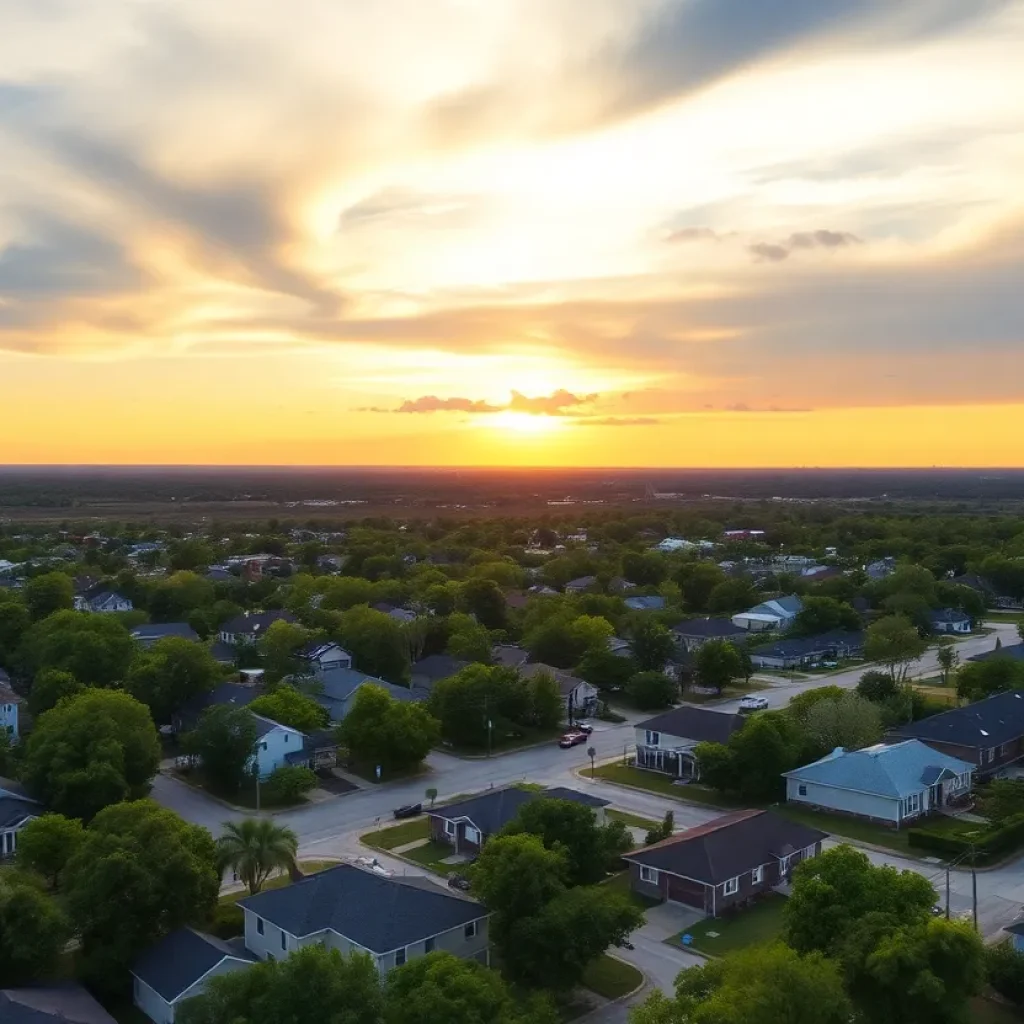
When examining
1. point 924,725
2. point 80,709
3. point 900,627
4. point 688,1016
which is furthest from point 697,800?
point 900,627

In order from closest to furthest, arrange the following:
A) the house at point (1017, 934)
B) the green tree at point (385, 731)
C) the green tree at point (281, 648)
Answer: the house at point (1017, 934) < the green tree at point (385, 731) < the green tree at point (281, 648)

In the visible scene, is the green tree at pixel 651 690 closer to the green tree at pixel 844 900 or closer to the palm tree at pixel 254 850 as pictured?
the palm tree at pixel 254 850

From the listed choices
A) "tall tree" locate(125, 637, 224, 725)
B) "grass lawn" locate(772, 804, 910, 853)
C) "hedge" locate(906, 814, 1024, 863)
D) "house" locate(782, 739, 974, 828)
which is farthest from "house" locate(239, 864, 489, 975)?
"tall tree" locate(125, 637, 224, 725)

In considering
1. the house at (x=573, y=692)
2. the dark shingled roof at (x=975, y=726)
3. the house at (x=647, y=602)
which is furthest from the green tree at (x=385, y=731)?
the house at (x=647, y=602)

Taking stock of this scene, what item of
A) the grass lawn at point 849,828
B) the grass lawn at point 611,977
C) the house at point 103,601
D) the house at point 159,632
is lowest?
the grass lawn at point 849,828

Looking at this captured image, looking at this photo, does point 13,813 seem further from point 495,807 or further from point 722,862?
point 722,862

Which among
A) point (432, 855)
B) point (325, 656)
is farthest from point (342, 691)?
point (432, 855)
